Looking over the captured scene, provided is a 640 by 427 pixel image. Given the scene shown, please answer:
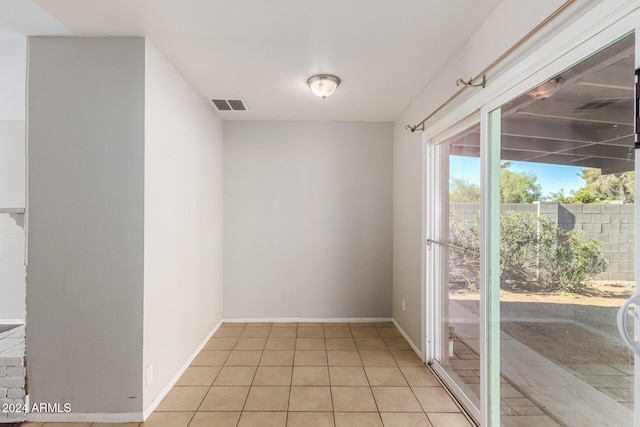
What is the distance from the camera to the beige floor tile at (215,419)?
1970mm

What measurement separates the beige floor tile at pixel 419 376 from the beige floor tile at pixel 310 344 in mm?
820

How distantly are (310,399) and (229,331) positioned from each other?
1.64m

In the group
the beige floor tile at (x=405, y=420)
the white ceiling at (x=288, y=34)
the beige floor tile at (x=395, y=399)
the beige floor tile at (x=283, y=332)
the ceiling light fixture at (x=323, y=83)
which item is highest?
the white ceiling at (x=288, y=34)

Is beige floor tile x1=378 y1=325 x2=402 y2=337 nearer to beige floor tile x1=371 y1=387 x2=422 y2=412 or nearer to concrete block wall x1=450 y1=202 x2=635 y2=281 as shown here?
beige floor tile x1=371 y1=387 x2=422 y2=412

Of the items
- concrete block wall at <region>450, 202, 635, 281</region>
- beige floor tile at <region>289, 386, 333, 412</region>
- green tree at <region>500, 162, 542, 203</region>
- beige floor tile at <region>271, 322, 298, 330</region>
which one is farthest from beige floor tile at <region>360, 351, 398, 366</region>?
concrete block wall at <region>450, 202, 635, 281</region>

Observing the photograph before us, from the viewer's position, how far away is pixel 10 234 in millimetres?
3629

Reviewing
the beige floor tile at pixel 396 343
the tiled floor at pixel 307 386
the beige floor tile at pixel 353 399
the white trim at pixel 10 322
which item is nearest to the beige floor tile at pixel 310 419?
the tiled floor at pixel 307 386

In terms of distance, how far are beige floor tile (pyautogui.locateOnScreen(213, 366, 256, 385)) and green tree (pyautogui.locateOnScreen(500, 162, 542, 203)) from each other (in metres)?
2.24

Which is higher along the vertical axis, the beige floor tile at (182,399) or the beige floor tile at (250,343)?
the beige floor tile at (182,399)

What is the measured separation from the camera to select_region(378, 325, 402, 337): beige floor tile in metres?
3.44

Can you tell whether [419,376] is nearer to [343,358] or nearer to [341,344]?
[343,358]

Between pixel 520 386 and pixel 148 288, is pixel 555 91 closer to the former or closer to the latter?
pixel 520 386

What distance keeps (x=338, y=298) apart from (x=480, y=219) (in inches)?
92.2

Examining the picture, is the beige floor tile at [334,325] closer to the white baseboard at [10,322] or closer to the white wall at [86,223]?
the white wall at [86,223]
